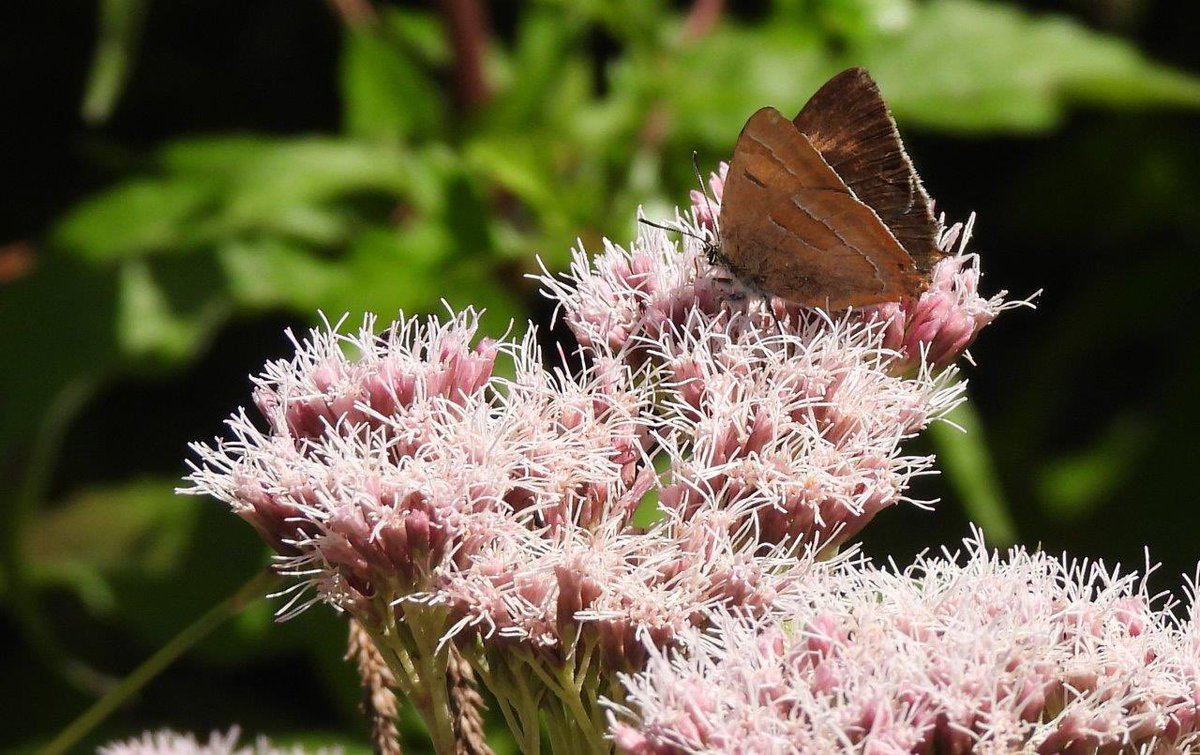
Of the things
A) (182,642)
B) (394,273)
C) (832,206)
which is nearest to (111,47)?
(394,273)

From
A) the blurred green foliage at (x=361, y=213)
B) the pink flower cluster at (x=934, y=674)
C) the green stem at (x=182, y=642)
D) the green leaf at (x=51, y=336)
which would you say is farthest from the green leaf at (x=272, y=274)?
the pink flower cluster at (x=934, y=674)

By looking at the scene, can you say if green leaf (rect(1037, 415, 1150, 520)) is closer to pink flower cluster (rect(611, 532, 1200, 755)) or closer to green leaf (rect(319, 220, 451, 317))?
green leaf (rect(319, 220, 451, 317))

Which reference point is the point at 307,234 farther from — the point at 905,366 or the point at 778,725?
the point at 778,725

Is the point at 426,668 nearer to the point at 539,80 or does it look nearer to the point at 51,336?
the point at 51,336

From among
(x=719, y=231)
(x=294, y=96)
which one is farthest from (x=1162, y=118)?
(x=719, y=231)

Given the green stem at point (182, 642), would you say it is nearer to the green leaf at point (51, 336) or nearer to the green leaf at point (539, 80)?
the green leaf at point (51, 336)
